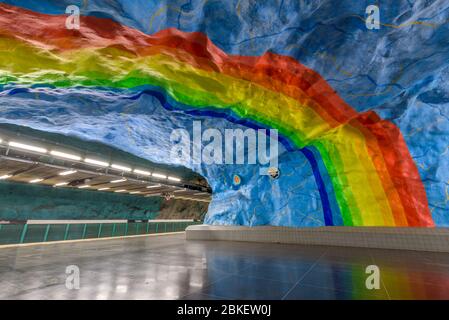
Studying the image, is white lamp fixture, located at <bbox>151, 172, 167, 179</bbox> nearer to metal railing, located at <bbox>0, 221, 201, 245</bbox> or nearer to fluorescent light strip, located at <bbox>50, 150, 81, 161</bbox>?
fluorescent light strip, located at <bbox>50, 150, 81, 161</bbox>

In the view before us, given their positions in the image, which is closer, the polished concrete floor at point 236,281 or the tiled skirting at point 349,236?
the polished concrete floor at point 236,281

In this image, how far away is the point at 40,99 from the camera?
6.44 metres

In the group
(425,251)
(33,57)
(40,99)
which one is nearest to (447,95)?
(425,251)

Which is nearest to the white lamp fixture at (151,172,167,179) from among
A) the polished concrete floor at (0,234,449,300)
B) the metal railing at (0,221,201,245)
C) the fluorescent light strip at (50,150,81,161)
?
the fluorescent light strip at (50,150,81,161)

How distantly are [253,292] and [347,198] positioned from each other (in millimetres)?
6318

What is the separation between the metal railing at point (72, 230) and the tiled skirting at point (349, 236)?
9091 millimetres

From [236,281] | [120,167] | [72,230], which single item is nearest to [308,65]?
[236,281]

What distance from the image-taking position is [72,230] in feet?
51.2

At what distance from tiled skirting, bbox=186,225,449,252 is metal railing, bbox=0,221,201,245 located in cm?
909

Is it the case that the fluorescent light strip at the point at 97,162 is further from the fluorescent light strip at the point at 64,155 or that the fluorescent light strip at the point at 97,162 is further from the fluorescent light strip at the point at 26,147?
the fluorescent light strip at the point at 26,147

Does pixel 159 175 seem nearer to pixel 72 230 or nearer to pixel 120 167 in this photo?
pixel 120 167

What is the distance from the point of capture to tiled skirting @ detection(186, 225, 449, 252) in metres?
6.81

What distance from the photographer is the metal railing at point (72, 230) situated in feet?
39.0

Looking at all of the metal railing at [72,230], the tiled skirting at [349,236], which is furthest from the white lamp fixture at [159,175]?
the tiled skirting at [349,236]
